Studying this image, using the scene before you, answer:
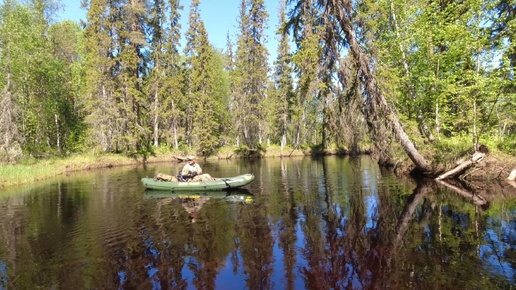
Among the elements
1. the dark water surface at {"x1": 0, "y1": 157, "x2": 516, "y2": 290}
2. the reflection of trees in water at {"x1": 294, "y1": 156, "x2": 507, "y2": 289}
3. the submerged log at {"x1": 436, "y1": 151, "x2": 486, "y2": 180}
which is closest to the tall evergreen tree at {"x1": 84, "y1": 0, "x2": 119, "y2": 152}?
the dark water surface at {"x1": 0, "y1": 157, "x2": 516, "y2": 290}

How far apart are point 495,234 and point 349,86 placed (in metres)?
8.65

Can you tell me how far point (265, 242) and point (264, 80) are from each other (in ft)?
115

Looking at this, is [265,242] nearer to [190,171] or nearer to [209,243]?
[209,243]

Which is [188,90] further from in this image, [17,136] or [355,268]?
[355,268]

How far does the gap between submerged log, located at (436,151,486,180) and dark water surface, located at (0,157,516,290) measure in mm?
2046

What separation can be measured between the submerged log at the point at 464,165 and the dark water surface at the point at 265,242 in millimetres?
2046

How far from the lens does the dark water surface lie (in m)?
6.52

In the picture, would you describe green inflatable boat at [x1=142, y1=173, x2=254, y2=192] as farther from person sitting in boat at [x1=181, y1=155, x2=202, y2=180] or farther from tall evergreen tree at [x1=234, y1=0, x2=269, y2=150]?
tall evergreen tree at [x1=234, y1=0, x2=269, y2=150]

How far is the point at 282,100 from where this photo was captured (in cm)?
4441

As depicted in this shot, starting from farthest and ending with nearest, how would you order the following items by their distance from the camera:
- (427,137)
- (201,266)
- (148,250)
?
(427,137) → (148,250) → (201,266)

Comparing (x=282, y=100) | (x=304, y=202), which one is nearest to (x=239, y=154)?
(x=282, y=100)

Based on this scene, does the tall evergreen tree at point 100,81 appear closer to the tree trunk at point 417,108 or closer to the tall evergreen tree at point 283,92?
the tall evergreen tree at point 283,92

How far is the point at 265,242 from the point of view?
8680 millimetres

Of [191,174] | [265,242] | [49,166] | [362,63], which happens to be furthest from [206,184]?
[49,166]
